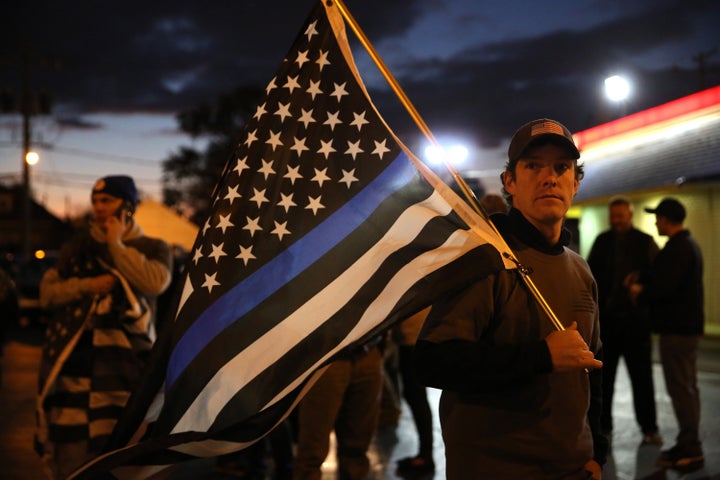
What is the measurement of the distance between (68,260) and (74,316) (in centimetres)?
37

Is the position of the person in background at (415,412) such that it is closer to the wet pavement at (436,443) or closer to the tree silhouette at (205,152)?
the wet pavement at (436,443)

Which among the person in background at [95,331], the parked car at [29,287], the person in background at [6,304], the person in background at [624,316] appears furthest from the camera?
the parked car at [29,287]

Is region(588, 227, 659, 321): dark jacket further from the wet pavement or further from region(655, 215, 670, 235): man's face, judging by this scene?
the wet pavement

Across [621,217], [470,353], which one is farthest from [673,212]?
[470,353]

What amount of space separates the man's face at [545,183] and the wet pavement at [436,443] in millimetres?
4146

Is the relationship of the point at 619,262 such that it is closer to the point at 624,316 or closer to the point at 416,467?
the point at 624,316

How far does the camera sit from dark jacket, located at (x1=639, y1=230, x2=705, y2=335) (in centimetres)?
697

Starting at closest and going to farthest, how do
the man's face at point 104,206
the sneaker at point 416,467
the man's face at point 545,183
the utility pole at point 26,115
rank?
1. the man's face at point 545,183
2. the man's face at point 104,206
3. the sneaker at point 416,467
4. the utility pole at point 26,115

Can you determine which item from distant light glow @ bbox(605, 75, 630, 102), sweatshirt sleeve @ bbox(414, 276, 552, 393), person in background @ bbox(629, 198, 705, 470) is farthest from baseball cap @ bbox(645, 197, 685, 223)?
distant light glow @ bbox(605, 75, 630, 102)

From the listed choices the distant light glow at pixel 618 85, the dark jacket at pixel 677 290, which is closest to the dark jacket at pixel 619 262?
the dark jacket at pixel 677 290

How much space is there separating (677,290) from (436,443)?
2525mm

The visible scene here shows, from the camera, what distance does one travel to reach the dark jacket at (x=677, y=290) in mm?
6973

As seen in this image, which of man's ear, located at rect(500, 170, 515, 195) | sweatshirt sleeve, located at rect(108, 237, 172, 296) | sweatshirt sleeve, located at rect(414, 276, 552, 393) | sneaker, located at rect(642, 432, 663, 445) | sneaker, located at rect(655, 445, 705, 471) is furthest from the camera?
sneaker, located at rect(642, 432, 663, 445)

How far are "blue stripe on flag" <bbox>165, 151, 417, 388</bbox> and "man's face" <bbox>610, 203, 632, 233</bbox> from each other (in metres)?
5.29
